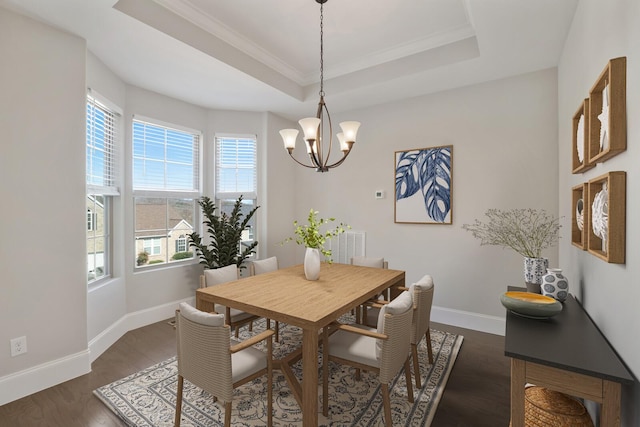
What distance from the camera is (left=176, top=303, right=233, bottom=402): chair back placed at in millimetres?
1605

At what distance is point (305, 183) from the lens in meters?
4.85

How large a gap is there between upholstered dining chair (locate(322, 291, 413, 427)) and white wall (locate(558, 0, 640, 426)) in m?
0.97

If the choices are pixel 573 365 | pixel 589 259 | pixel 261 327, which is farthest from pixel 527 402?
pixel 261 327

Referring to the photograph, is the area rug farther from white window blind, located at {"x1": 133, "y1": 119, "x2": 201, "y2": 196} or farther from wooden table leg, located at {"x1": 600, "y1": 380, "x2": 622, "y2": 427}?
white window blind, located at {"x1": 133, "y1": 119, "x2": 201, "y2": 196}

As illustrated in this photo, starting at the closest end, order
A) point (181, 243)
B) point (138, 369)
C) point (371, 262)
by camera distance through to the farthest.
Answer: point (138, 369) < point (371, 262) < point (181, 243)

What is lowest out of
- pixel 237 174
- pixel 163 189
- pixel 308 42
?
pixel 163 189

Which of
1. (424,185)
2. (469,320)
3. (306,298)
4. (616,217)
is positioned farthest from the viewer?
(424,185)

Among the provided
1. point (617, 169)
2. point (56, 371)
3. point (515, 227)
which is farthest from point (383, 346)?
point (56, 371)

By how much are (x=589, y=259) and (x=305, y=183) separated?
3613 mm

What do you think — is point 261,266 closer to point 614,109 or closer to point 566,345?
point 566,345

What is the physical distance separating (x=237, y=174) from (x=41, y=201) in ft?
7.83

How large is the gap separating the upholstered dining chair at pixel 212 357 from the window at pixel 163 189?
2356mm

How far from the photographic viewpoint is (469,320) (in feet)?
11.5

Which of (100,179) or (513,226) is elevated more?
(100,179)
